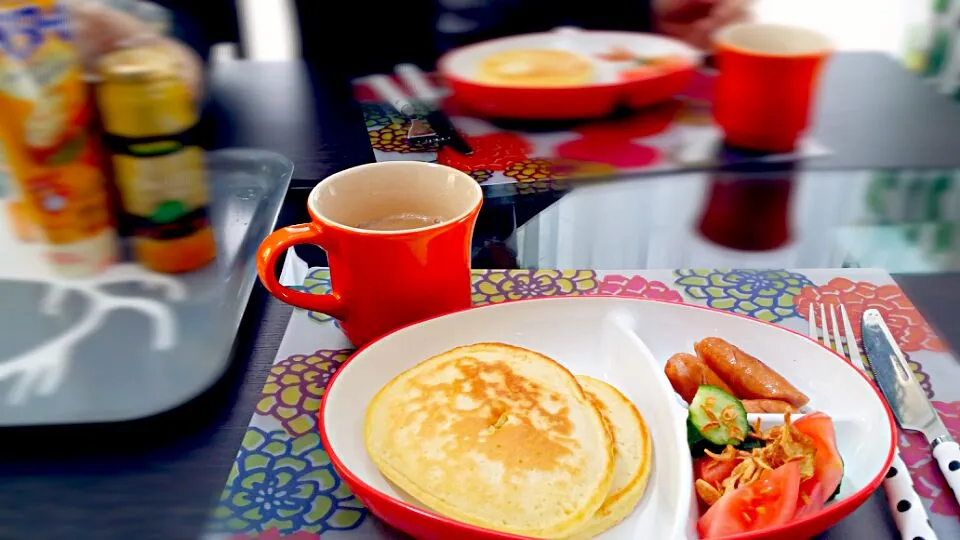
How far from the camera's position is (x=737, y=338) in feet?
1.97

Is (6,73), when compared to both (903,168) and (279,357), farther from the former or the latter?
(903,168)

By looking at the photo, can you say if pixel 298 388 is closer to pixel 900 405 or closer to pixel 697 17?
pixel 900 405

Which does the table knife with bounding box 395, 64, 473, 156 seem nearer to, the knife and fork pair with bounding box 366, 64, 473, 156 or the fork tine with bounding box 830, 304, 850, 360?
the knife and fork pair with bounding box 366, 64, 473, 156

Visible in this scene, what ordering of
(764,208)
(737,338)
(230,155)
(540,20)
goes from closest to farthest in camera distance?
(737,338), (764,208), (230,155), (540,20)

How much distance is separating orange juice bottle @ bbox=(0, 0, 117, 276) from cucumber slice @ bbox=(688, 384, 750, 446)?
72 centimetres

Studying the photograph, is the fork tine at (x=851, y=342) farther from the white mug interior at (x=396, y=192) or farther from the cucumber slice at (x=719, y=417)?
the white mug interior at (x=396, y=192)

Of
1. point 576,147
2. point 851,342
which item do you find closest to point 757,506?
point 851,342

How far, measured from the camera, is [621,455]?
495mm

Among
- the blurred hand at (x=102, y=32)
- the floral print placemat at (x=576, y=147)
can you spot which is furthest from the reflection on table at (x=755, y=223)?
the blurred hand at (x=102, y=32)

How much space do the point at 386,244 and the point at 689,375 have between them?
26 centimetres

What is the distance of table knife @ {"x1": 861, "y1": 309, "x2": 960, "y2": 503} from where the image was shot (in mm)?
503

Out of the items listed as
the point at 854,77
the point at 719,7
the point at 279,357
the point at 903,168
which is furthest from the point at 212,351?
the point at 854,77

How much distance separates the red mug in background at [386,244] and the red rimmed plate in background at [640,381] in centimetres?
4

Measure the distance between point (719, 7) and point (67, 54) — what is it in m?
1.06
